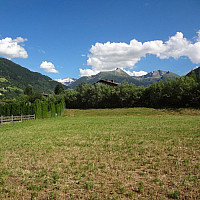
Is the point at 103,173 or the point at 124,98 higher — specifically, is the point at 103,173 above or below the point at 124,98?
below

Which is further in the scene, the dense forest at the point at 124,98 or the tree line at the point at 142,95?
the tree line at the point at 142,95

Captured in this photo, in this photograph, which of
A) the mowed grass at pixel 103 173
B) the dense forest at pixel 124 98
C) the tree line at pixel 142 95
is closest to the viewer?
the mowed grass at pixel 103 173

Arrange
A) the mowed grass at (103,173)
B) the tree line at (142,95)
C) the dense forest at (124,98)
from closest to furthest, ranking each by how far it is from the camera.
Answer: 1. the mowed grass at (103,173)
2. the dense forest at (124,98)
3. the tree line at (142,95)

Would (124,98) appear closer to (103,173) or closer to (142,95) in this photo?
(142,95)

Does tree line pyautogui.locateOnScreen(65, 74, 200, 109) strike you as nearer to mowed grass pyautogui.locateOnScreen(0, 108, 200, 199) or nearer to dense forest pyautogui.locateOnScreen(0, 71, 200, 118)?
dense forest pyautogui.locateOnScreen(0, 71, 200, 118)

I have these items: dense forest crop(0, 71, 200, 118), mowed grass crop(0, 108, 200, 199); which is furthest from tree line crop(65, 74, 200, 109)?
mowed grass crop(0, 108, 200, 199)

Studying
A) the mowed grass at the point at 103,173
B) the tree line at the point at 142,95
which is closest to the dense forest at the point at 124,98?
the tree line at the point at 142,95

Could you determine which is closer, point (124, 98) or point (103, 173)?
point (103, 173)

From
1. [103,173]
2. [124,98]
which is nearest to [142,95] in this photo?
[124,98]

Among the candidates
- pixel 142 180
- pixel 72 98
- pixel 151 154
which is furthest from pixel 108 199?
pixel 72 98

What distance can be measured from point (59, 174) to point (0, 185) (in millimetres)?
1931

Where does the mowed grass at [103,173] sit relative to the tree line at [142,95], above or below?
below

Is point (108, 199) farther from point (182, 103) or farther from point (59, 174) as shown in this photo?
point (182, 103)

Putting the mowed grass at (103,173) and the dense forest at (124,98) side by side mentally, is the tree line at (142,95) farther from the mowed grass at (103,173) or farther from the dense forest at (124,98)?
the mowed grass at (103,173)
